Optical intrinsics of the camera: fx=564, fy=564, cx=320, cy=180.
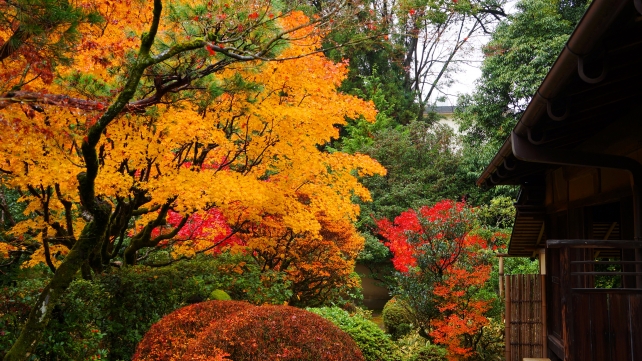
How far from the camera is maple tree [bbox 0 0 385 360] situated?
587 centimetres

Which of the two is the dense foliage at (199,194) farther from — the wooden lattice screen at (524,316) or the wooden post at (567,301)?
the wooden post at (567,301)

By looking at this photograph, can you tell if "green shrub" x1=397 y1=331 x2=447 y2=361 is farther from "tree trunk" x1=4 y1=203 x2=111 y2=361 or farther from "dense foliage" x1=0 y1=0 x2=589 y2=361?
"tree trunk" x1=4 y1=203 x2=111 y2=361

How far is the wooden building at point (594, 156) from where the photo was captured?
3066 millimetres

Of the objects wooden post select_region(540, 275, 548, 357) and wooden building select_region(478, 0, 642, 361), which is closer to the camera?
wooden building select_region(478, 0, 642, 361)

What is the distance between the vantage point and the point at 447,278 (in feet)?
36.5

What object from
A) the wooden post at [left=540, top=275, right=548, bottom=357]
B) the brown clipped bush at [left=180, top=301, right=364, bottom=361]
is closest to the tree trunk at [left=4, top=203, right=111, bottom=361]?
the brown clipped bush at [left=180, top=301, right=364, bottom=361]

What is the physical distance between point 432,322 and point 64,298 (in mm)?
7144

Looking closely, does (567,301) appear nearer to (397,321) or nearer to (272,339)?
(272,339)

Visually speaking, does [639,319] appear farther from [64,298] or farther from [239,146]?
[239,146]

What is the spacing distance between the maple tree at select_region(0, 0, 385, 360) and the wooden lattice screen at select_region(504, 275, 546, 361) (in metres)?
3.24

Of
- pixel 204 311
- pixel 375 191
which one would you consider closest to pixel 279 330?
pixel 204 311

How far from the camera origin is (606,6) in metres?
2.56

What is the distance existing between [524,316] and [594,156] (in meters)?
4.33

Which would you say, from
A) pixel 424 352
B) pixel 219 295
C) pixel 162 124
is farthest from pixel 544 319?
pixel 162 124
